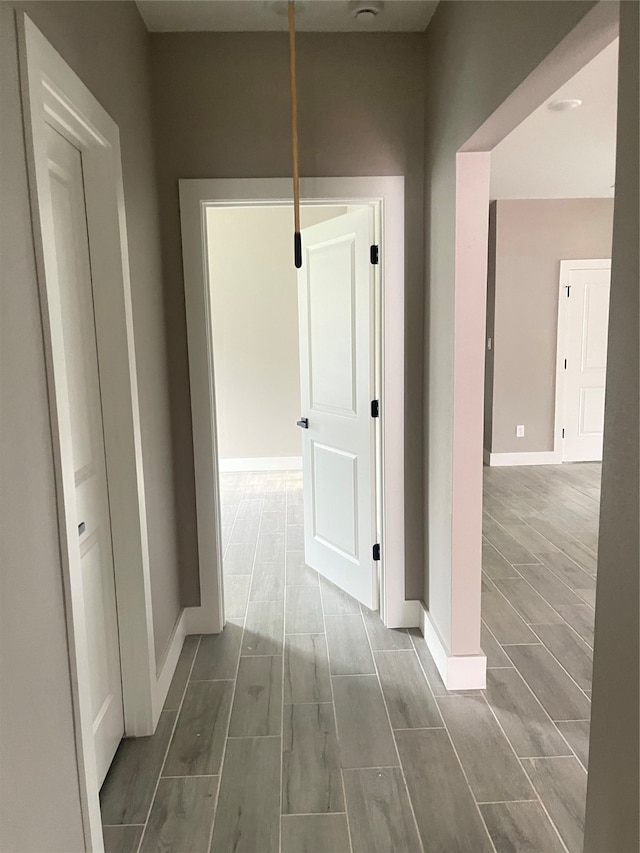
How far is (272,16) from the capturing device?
2.43 metres

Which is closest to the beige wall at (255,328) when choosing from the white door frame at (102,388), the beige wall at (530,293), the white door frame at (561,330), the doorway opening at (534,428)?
the beige wall at (530,293)

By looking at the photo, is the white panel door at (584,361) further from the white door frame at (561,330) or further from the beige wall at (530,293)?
the beige wall at (530,293)

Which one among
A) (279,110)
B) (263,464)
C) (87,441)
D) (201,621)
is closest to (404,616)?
(201,621)

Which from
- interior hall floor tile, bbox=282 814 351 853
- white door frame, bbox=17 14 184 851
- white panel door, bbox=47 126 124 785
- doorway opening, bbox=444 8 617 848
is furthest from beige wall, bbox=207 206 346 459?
interior hall floor tile, bbox=282 814 351 853

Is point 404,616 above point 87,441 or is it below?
below

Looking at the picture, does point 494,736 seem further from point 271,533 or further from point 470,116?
point 271,533

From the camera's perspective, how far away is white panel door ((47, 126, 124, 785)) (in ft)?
5.83

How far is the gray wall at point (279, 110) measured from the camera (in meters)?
2.59

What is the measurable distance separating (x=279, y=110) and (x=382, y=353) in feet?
3.76

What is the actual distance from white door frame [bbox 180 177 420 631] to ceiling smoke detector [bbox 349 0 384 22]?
60cm

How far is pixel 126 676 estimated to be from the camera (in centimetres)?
221

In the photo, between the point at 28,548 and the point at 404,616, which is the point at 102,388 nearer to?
the point at 28,548

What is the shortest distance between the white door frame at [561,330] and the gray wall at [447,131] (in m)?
4.00

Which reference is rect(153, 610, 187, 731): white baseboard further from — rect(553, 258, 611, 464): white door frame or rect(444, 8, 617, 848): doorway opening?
rect(553, 258, 611, 464): white door frame
